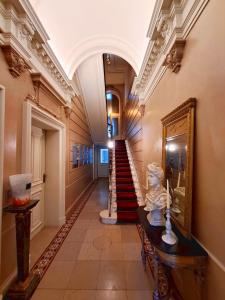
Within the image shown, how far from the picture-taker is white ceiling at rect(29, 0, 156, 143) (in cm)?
273

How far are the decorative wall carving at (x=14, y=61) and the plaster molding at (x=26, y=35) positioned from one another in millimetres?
39

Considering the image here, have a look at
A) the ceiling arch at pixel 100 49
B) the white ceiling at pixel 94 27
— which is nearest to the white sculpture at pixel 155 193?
the white ceiling at pixel 94 27

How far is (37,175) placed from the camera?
3438 mm

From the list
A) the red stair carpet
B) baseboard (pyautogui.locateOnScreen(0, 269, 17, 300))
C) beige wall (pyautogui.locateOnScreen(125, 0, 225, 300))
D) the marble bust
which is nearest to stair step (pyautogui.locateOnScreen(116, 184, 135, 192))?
the red stair carpet

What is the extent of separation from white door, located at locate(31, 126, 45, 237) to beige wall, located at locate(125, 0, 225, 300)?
2.71 m

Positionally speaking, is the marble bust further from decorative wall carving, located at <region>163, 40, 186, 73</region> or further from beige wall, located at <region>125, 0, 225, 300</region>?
decorative wall carving, located at <region>163, 40, 186, 73</region>

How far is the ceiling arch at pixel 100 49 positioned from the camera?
361 cm

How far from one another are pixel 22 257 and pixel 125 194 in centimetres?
318

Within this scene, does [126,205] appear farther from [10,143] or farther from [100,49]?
[100,49]

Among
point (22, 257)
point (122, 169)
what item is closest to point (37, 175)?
point (22, 257)

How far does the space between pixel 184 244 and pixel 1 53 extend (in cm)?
245

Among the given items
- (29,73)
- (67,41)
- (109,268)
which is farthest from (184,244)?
(67,41)

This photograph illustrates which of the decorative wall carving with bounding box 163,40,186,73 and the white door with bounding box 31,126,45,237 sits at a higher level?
the decorative wall carving with bounding box 163,40,186,73

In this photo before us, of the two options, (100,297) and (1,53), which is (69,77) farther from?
(100,297)
